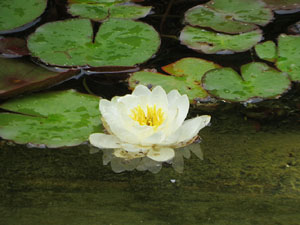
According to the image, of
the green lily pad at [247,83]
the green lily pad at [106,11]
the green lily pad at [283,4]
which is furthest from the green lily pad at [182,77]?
the green lily pad at [283,4]

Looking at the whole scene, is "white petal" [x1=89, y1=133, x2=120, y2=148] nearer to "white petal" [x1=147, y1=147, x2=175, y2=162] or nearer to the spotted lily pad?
"white petal" [x1=147, y1=147, x2=175, y2=162]

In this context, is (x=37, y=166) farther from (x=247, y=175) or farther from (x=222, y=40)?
(x=222, y=40)

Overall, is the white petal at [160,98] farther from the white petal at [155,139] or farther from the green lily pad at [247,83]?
the green lily pad at [247,83]

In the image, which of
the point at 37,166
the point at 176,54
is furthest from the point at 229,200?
the point at 176,54

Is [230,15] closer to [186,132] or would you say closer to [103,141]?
[186,132]

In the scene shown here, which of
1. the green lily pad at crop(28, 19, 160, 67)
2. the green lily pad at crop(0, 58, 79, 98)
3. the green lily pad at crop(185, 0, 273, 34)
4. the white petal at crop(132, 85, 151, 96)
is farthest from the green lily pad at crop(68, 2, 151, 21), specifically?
the white petal at crop(132, 85, 151, 96)
